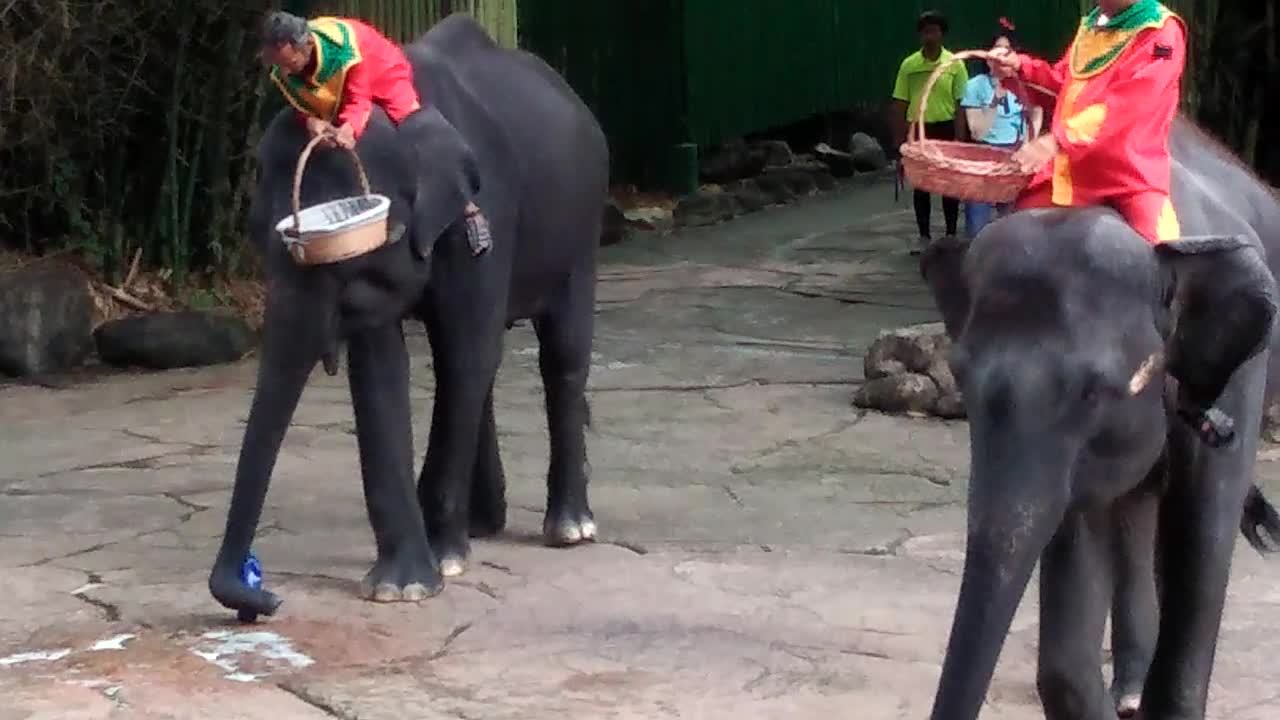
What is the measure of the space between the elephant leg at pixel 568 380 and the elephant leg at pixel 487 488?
163 mm

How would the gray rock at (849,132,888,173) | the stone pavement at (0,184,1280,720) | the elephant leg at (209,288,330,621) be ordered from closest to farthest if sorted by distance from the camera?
1. the stone pavement at (0,184,1280,720)
2. the elephant leg at (209,288,330,621)
3. the gray rock at (849,132,888,173)

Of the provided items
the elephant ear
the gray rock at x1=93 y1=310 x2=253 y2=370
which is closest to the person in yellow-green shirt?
the gray rock at x1=93 y1=310 x2=253 y2=370

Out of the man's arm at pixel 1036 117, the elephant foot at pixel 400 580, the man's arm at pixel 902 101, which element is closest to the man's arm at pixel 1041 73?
the man's arm at pixel 1036 117

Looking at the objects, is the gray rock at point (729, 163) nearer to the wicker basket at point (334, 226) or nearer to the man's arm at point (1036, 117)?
the wicker basket at point (334, 226)

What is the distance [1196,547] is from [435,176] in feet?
8.38

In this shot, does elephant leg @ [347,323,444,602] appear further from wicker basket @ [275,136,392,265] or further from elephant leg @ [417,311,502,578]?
wicker basket @ [275,136,392,265]

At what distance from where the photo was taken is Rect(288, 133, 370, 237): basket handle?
5.42 metres

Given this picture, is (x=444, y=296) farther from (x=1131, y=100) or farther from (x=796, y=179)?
(x=796, y=179)

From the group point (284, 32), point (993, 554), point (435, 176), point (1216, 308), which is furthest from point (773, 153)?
point (993, 554)

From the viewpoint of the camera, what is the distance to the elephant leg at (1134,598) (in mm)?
4113

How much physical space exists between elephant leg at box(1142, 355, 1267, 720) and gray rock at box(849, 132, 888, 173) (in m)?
14.0

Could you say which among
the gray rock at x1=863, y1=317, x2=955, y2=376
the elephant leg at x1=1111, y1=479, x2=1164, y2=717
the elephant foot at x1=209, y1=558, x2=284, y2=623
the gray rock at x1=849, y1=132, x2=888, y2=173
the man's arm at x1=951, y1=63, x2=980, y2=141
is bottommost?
the gray rock at x1=849, y1=132, x2=888, y2=173

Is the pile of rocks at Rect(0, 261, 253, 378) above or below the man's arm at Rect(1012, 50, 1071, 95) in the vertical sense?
below

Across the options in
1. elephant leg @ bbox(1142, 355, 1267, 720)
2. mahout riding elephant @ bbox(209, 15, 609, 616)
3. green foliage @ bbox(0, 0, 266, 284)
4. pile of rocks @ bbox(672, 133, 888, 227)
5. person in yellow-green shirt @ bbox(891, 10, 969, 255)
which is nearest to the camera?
elephant leg @ bbox(1142, 355, 1267, 720)
